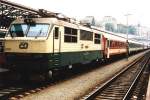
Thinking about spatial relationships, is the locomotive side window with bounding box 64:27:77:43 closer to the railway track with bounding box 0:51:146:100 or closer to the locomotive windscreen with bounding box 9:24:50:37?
the locomotive windscreen with bounding box 9:24:50:37

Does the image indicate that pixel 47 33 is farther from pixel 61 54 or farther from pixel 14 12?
pixel 14 12

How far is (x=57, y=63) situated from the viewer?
1517 cm

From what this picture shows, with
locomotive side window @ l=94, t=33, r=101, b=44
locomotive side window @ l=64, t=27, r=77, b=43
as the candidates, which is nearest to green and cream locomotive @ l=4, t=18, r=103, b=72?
locomotive side window @ l=64, t=27, r=77, b=43

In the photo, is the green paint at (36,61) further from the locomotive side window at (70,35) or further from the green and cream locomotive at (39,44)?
the locomotive side window at (70,35)

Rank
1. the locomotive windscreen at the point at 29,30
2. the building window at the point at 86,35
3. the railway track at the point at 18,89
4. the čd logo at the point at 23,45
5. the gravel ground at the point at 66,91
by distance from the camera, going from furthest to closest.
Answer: the building window at the point at 86,35 < the locomotive windscreen at the point at 29,30 < the čd logo at the point at 23,45 < the gravel ground at the point at 66,91 < the railway track at the point at 18,89

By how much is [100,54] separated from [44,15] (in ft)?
34.4

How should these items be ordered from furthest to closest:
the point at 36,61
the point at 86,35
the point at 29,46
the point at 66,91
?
the point at 86,35, the point at 29,46, the point at 36,61, the point at 66,91

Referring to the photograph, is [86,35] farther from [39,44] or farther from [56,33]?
[39,44]

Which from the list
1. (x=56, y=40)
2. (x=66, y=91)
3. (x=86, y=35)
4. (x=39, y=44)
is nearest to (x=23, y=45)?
(x=39, y=44)

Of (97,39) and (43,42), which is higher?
(97,39)

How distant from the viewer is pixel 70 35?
16906mm

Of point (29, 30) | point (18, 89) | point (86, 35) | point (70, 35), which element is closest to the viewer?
point (18, 89)

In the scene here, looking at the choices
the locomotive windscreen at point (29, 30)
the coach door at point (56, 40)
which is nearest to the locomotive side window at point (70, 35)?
the coach door at point (56, 40)

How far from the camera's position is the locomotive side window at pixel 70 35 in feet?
53.4
